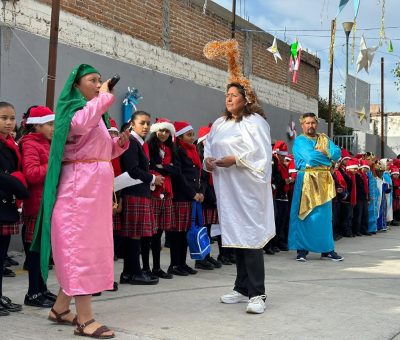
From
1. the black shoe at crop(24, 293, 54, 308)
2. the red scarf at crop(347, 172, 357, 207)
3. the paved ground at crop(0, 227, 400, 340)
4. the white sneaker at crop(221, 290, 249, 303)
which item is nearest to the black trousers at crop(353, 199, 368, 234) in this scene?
the red scarf at crop(347, 172, 357, 207)

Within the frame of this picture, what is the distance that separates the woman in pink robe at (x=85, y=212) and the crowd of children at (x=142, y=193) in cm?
70

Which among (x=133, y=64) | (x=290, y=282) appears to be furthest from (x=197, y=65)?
(x=290, y=282)

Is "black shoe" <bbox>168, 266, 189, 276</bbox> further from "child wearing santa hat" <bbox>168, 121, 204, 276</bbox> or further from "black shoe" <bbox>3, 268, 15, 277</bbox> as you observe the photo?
"black shoe" <bbox>3, 268, 15, 277</bbox>

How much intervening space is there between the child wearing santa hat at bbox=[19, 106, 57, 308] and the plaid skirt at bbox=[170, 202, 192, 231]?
194 centimetres

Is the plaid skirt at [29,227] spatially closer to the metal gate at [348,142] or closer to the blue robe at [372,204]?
the blue robe at [372,204]

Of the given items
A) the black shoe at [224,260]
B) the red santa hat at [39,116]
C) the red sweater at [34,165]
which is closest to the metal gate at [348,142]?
the black shoe at [224,260]

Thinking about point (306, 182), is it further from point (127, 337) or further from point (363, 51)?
point (363, 51)

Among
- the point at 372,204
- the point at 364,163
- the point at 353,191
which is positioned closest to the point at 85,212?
the point at 353,191

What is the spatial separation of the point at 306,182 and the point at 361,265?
1321 mm

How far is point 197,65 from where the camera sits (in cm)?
1369

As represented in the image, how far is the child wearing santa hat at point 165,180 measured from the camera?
6.61m

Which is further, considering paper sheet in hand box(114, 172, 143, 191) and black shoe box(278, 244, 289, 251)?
black shoe box(278, 244, 289, 251)

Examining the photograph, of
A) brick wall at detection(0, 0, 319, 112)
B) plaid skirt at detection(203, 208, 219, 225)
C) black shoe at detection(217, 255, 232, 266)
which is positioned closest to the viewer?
plaid skirt at detection(203, 208, 219, 225)

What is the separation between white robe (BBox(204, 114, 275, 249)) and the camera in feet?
17.3
